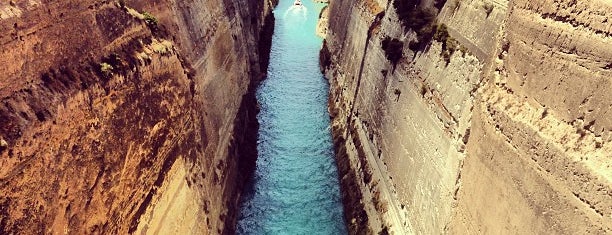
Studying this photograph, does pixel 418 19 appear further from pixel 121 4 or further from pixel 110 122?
pixel 110 122

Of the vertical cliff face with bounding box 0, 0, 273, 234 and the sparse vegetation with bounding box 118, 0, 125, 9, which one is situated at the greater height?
the sparse vegetation with bounding box 118, 0, 125, 9

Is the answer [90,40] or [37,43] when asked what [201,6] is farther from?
[37,43]

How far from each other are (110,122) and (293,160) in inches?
494

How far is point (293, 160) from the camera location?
2214 centimetres

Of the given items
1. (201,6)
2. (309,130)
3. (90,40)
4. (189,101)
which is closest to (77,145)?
(90,40)

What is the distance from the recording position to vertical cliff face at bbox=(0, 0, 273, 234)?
7.89 metres

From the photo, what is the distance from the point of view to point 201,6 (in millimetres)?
20109

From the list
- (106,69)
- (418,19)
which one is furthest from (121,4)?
(418,19)

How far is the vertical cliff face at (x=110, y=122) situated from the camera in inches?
311

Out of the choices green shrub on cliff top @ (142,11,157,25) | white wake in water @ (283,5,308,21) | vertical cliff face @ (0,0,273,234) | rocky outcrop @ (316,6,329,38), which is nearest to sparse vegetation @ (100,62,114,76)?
vertical cliff face @ (0,0,273,234)

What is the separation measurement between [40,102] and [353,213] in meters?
11.7

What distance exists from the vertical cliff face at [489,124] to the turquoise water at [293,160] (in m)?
1.19

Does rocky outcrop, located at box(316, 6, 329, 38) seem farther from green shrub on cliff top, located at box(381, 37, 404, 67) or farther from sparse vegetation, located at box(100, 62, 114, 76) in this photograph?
sparse vegetation, located at box(100, 62, 114, 76)

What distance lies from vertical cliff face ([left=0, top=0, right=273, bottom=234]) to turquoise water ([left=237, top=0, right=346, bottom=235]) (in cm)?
152
